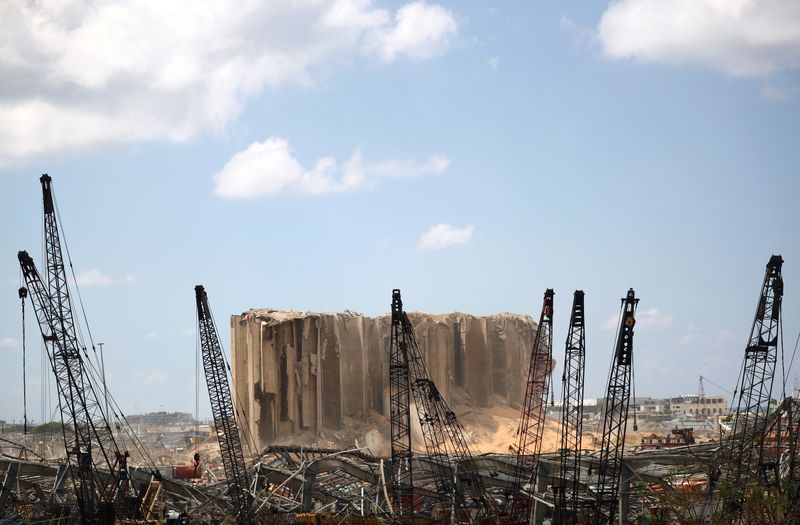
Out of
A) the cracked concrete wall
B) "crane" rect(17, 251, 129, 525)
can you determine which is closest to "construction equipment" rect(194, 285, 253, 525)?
"crane" rect(17, 251, 129, 525)

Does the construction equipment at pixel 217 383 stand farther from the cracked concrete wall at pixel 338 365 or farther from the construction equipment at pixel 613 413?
the cracked concrete wall at pixel 338 365

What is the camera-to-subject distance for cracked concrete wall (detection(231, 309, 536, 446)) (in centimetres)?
11369

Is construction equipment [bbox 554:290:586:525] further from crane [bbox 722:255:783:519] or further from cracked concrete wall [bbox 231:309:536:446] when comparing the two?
cracked concrete wall [bbox 231:309:536:446]

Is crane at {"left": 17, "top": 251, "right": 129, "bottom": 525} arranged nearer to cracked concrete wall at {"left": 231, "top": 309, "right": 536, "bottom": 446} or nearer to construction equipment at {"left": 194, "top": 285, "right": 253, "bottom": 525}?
construction equipment at {"left": 194, "top": 285, "right": 253, "bottom": 525}

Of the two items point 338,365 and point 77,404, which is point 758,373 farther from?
point 338,365

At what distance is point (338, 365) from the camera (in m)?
119

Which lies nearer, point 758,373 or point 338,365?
point 758,373

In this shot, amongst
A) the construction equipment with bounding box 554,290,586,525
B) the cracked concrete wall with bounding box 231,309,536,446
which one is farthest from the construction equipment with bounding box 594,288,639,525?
the cracked concrete wall with bounding box 231,309,536,446

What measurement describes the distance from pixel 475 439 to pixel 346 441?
13916 mm

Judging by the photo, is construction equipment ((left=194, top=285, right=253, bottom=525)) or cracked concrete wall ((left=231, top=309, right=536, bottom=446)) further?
cracked concrete wall ((left=231, top=309, right=536, bottom=446))

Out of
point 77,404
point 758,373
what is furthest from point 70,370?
point 758,373

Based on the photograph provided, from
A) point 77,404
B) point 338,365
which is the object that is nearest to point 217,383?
point 77,404

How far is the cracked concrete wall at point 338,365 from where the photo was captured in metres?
114

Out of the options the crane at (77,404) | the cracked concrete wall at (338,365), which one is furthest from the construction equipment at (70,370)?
the cracked concrete wall at (338,365)
